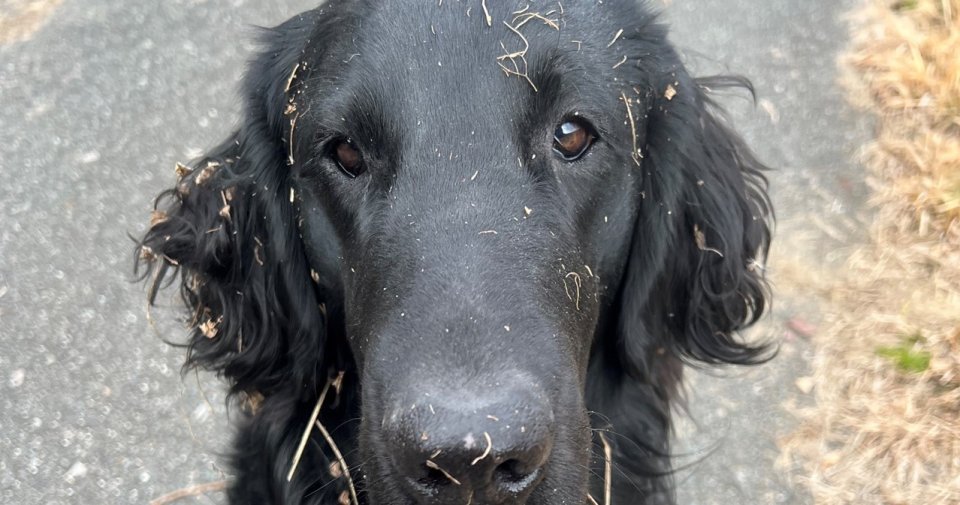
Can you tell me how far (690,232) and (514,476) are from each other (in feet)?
4.29

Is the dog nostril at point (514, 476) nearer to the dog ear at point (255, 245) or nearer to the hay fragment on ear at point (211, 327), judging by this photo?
the dog ear at point (255, 245)

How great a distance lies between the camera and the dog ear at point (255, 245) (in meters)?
2.98

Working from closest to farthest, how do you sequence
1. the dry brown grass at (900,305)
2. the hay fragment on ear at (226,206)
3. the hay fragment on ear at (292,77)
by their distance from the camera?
the hay fragment on ear at (292,77) → the hay fragment on ear at (226,206) → the dry brown grass at (900,305)

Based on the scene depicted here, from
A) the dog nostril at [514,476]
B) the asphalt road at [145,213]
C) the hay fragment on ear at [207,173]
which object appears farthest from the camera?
the asphalt road at [145,213]

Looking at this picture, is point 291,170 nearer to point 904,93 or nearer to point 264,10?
point 264,10

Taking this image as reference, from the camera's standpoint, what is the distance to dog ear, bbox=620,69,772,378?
9.68 ft

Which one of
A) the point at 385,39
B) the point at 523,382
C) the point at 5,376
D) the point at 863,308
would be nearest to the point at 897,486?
the point at 863,308

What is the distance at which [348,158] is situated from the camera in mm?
2666

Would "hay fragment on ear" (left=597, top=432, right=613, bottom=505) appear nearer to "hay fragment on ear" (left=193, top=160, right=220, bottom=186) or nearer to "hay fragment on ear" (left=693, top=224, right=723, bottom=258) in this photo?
"hay fragment on ear" (left=693, top=224, right=723, bottom=258)

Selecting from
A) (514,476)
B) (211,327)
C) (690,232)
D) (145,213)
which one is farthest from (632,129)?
(145,213)

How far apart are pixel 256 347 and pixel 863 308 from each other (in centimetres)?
307

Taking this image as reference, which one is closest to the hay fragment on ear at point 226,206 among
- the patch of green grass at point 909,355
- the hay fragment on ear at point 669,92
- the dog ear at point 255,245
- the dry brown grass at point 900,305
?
the dog ear at point 255,245

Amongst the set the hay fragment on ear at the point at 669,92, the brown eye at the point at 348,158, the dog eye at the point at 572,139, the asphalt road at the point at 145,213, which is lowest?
the asphalt road at the point at 145,213

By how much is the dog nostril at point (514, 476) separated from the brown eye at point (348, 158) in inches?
39.7
